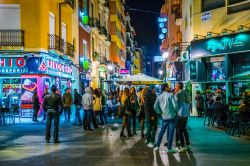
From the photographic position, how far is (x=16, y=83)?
26.9 metres

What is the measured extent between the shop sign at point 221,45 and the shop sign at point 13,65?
1057 cm

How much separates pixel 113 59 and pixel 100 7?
12636 mm

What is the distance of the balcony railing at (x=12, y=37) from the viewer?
26328 mm

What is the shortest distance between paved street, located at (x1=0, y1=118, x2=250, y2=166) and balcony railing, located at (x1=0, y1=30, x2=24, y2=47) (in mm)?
11312

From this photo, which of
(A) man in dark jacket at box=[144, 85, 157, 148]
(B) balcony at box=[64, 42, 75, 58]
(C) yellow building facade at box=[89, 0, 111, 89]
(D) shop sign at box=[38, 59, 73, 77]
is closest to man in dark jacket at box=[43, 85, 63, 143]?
(A) man in dark jacket at box=[144, 85, 157, 148]

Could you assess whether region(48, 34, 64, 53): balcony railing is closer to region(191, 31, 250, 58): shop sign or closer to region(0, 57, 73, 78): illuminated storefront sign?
region(0, 57, 73, 78): illuminated storefront sign

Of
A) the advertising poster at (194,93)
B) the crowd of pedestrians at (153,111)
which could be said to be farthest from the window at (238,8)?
the crowd of pedestrians at (153,111)

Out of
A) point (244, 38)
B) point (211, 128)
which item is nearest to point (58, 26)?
point (244, 38)

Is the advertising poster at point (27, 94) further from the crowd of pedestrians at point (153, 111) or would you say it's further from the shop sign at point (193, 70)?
the shop sign at point (193, 70)

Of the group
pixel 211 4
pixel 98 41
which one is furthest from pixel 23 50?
pixel 98 41

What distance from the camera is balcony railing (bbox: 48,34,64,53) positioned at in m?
28.3

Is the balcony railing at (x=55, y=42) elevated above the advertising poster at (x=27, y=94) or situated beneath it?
elevated above

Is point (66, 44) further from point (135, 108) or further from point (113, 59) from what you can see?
point (113, 59)

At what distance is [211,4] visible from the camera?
27.4 meters
